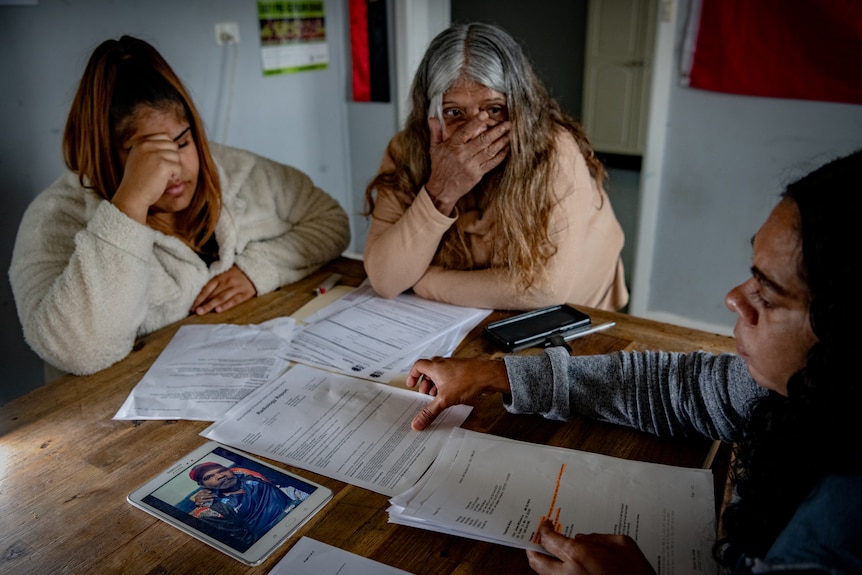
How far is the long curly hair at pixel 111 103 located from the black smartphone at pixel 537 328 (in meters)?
0.73

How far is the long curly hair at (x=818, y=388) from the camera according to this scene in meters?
0.59

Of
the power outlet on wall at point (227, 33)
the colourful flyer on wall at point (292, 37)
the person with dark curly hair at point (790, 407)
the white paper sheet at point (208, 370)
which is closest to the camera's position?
the person with dark curly hair at point (790, 407)

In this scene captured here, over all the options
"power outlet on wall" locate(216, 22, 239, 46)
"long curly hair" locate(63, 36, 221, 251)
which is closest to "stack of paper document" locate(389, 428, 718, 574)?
"long curly hair" locate(63, 36, 221, 251)

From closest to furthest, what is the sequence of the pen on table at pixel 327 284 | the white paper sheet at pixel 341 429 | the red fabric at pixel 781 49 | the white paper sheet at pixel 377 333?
the white paper sheet at pixel 341 429
the white paper sheet at pixel 377 333
the pen on table at pixel 327 284
the red fabric at pixel 781 49

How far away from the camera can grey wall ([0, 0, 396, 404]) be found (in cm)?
190

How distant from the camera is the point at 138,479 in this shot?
2.94ft

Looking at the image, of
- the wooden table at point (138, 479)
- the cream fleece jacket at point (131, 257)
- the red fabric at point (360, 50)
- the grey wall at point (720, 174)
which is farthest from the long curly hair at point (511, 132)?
the red fabric at point (360, 50)

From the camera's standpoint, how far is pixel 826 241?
604 mm

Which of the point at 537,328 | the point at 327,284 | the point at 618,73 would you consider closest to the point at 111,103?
the point at 327,284

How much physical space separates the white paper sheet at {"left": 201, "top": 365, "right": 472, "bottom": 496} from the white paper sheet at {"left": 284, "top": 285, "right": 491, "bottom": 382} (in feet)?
0.20

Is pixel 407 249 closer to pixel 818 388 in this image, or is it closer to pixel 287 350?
pixel 287 350

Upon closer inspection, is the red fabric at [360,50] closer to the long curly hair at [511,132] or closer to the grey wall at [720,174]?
the grey wall at [720,174]

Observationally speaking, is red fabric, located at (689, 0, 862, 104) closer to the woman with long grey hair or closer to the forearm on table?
the woman with long grey hair

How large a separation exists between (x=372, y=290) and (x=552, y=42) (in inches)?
177
